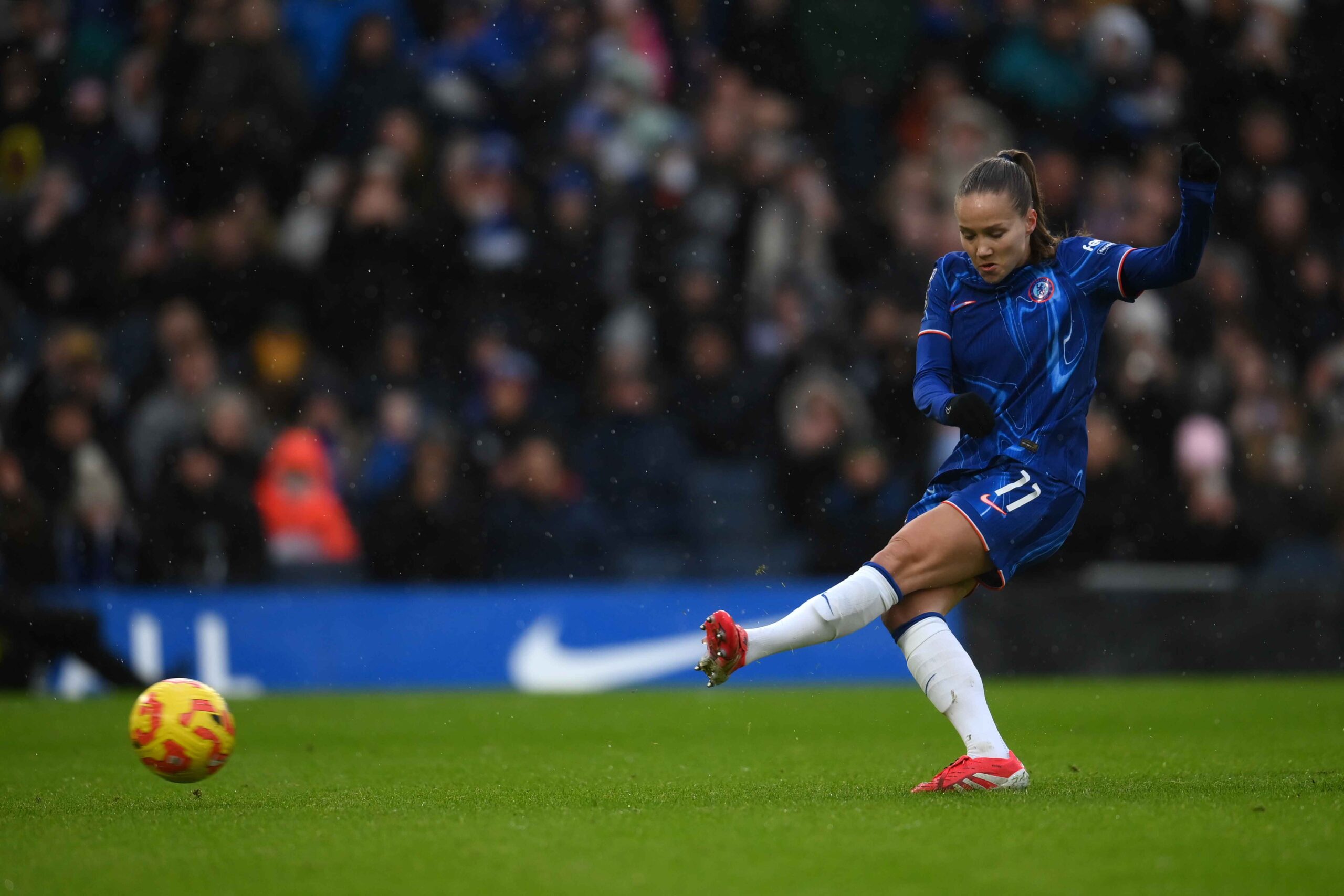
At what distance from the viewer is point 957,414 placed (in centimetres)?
458

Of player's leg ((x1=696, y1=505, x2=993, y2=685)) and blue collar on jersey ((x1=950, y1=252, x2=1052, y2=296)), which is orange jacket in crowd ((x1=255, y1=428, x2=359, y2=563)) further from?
blue collar on jersey ((x1=950, y1=252, x2=1052, y2=296))

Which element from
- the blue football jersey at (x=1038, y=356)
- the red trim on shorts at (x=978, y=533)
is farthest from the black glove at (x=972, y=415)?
the red trim on shorts at (x=978, y=533)

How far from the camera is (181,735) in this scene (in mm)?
4906

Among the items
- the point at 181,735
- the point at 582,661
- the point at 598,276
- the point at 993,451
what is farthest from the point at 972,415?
the point at 598,276

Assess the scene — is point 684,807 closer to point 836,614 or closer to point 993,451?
point 836,614

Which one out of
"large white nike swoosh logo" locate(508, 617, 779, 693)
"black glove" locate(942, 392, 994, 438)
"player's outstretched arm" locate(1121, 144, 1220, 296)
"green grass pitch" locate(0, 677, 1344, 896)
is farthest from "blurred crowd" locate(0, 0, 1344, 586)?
"black glove" locate(942, 392, 994, 438)

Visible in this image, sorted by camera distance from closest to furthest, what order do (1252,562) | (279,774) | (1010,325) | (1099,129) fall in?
(1010,325) < (279,774) < (1252,562) < (1099,129)

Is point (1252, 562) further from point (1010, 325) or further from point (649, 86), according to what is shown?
point (1010, 325)

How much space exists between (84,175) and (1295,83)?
31.7 feet

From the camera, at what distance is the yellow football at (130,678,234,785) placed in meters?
4.91

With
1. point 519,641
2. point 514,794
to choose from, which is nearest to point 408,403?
point 519,641

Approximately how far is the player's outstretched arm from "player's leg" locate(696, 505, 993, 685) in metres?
0.90

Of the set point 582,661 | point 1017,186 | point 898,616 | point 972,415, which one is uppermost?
point 582,661

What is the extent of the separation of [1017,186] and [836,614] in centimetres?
139
